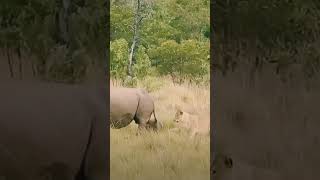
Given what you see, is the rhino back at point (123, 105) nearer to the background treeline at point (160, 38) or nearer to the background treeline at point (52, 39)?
the background treeline at point (160, 38)

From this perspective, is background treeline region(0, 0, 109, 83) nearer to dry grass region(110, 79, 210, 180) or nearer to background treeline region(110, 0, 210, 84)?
dry grass region(110, 79, 210, 180)

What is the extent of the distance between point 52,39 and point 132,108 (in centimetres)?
97

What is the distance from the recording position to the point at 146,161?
1727 mm

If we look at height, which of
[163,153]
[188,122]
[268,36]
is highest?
[268,36]

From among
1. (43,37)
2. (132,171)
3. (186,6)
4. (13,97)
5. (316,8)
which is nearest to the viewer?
(316,8)

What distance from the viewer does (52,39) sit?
48.6 inches

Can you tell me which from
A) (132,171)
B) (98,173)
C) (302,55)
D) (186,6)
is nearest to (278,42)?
(302,55)

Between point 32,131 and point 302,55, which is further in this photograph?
point 32,131

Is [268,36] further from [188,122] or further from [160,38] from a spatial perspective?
[160,38]

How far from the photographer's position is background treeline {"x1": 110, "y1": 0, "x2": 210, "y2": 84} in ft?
8.68

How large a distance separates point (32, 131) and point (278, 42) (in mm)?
626

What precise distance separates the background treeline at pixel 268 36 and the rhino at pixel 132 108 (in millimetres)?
1019

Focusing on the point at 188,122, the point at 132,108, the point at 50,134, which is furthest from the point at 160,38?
the point at 50,134

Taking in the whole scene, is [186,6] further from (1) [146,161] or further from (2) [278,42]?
(2) [278,42]
